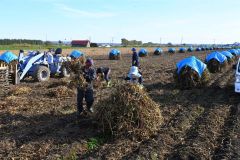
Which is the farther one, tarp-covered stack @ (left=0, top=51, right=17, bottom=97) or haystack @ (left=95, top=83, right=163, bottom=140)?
tarp-covered stack @ (left=0, top=51, right=17, bottom=97)

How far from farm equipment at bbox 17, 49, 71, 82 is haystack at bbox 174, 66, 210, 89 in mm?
6784

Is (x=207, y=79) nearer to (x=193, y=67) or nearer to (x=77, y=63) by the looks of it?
(x=193, y=67)

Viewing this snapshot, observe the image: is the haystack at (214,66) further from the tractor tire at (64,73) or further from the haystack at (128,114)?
the haystack at (128,114)

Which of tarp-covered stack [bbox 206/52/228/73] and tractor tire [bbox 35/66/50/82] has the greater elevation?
tarp-covered stack [bbox 206/52/228/73]

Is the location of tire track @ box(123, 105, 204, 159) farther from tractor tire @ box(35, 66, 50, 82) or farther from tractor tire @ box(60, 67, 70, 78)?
tractor tire @ box(60, 67, 70, 78)

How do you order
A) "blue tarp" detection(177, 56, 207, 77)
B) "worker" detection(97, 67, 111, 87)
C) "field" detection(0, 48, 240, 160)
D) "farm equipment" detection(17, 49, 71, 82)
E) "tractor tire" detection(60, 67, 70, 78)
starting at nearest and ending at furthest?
"field" detection(0, 48, 240, 160)
"blue tarp" detection(177, 56, 207, 77)
"worker" detection(97, 67, 111, 87)
"farm equipment" detection(17, 49, 71, 82)
"tractor tire" detection(60, 67, 70, 78)

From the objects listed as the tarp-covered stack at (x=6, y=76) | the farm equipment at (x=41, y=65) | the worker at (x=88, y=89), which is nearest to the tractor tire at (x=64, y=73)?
the farm equipment at (x=41, y=65)

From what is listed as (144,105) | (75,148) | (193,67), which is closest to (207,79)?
(193,67)

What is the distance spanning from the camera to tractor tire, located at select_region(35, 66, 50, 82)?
1919cm

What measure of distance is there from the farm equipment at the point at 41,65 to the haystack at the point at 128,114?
10.1 m

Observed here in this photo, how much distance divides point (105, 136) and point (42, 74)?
445 inches

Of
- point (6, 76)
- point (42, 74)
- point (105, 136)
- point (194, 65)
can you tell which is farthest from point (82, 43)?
point (105, 136)

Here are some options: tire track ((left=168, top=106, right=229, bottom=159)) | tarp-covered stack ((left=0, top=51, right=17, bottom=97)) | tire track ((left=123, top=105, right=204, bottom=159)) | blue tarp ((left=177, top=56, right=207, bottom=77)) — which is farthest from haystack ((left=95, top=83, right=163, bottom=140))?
blue tarp ((left=177, top=56, right=207, bottom=77))

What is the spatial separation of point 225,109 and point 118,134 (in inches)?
187
